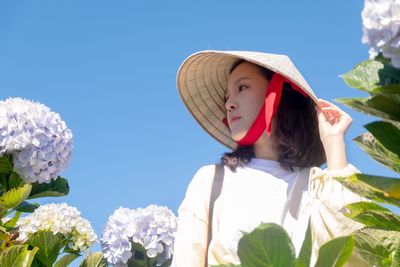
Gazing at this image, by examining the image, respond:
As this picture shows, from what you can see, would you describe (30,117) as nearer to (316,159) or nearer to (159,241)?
(159,241)

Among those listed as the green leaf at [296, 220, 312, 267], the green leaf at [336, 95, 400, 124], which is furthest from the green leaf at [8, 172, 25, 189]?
the green leaf at [296, 220, 312, 267]

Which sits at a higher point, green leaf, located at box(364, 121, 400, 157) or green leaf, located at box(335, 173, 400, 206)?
green leaf, located at box(364, 121, 400, 157)

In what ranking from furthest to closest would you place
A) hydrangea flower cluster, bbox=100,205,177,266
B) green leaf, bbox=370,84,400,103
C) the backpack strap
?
1. hydrangea flower cluster, bbox=100,205,177,266
2. the backpack strap
3. green leaf, bbox=370,84,400,103

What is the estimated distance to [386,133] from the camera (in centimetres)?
120

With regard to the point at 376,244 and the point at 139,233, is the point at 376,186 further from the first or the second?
the point at 139,233

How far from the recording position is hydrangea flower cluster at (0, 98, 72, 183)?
9.82ft

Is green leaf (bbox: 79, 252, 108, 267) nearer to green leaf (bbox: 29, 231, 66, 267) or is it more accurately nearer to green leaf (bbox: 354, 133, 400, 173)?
green leaf (bbox: 29, 231, 66, 267)

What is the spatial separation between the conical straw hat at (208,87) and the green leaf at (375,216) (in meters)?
1.61

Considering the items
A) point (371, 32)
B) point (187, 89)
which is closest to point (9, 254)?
point (187, 89)

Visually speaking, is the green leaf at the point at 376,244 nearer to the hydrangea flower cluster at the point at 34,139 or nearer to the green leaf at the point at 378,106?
the green leaf at the point at 378,106

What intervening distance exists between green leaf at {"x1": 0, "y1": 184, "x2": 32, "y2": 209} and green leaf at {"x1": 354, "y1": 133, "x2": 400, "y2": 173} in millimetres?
1814

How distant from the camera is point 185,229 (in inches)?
102

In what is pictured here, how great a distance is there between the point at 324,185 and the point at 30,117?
1368mm

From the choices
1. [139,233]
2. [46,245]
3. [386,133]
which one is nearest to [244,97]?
[139,233]
